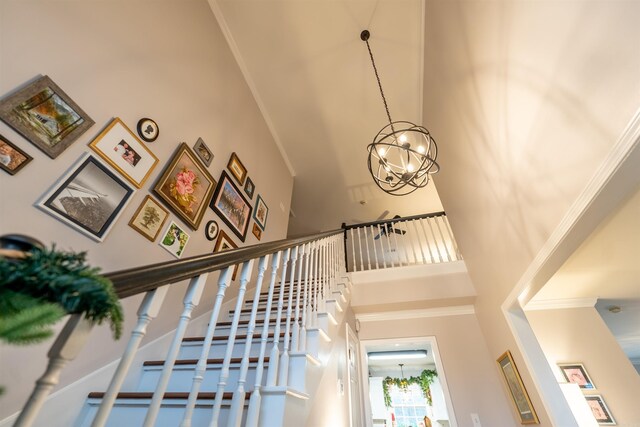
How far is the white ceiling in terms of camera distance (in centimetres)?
343

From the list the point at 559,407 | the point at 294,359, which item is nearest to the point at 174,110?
the point at 294,359

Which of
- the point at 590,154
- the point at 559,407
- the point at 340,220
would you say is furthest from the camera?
the point at 340,220

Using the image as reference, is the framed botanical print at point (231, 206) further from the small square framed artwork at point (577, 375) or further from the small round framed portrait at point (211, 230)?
the small square framed artwork at point (577, 375)

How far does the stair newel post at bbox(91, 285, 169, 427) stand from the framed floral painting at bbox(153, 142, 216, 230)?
5.30ft

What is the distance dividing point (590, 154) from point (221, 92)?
3370mm

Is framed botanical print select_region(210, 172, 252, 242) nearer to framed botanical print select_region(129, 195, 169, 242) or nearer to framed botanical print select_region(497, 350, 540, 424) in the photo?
framed botanical print select_region(129, 195, 169, 242)

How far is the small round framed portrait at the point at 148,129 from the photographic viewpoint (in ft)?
6.69

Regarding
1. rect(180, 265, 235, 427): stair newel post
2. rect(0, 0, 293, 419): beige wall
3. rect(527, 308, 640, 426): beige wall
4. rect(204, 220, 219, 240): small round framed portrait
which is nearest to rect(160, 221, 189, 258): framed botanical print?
rect(0, 0, 293, 419): beige wall

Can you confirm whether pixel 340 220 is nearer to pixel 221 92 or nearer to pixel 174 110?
pixel 221 92

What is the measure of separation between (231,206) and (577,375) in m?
4.08

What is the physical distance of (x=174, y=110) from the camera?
2414 mm

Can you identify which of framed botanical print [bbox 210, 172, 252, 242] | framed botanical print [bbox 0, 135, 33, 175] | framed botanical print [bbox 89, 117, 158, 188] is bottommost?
framed botanical print [bbox 0, 135, 33, 175]

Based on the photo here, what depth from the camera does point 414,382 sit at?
318 inches

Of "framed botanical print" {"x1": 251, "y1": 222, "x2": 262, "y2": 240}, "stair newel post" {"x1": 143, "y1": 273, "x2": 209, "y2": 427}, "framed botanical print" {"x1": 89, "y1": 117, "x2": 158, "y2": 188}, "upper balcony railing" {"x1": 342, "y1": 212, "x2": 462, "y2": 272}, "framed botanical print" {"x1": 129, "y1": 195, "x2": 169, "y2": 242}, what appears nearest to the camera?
"stair newel post" {"x1": 143, "y1": 273, "x2": 209, "y2": 427}
